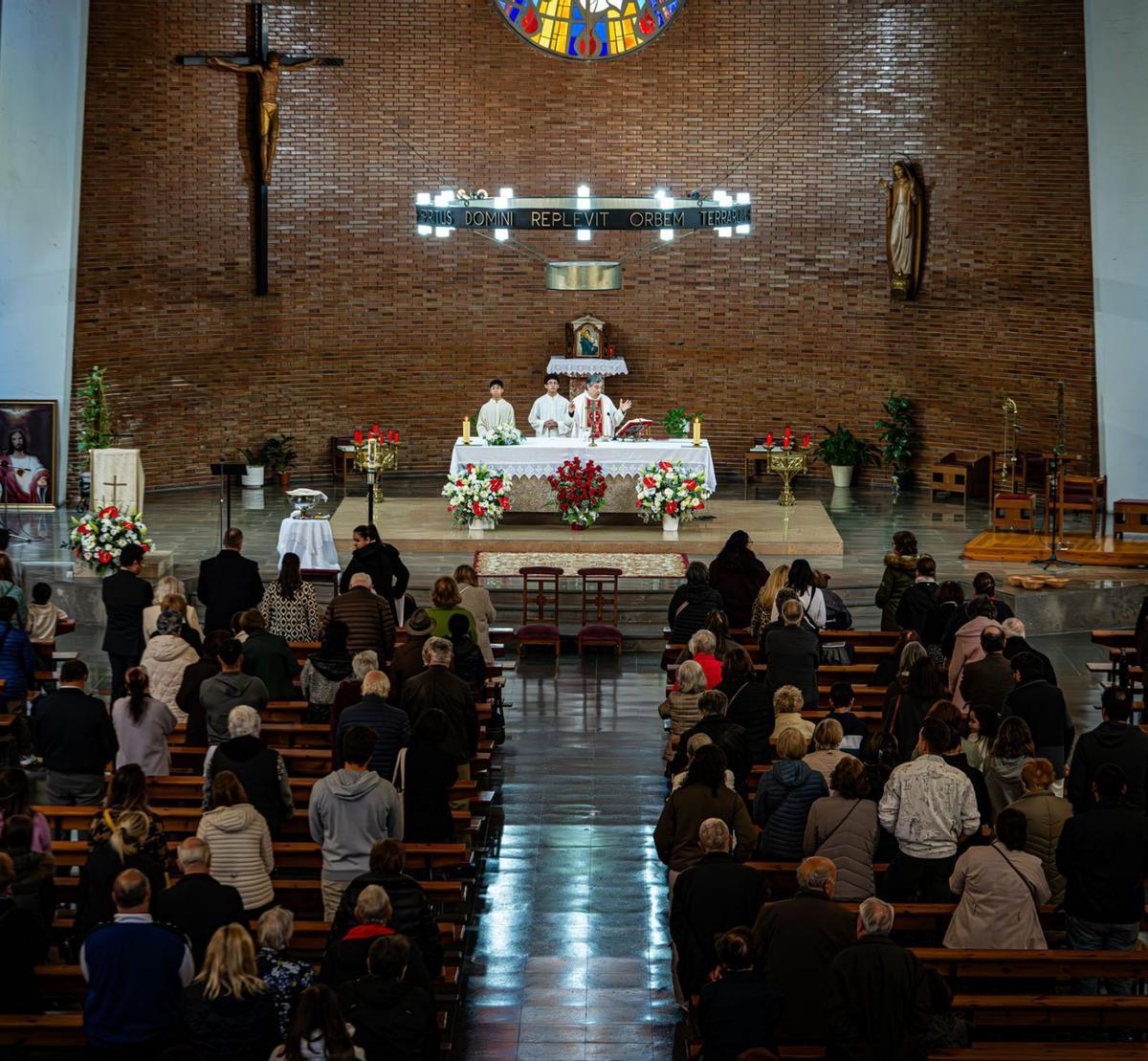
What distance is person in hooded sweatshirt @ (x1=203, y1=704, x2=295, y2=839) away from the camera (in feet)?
27.3

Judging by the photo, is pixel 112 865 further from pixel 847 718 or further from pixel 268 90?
pixel 268 90

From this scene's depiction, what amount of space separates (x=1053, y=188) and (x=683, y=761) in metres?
16.1

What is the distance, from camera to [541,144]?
80.2 ft

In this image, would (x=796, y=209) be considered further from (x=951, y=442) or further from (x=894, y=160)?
(x=951, y=442)

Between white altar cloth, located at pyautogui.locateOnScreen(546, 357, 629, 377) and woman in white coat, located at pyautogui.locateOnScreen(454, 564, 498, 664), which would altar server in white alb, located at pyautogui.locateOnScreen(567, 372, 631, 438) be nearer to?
white altar cloth, located at pyautogui.locateOnScreen(546, 357, 629, 377)

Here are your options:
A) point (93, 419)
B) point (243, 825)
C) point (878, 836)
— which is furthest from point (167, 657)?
point (93, 419)

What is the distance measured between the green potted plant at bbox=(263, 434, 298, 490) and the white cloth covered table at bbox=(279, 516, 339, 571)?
6345 millimetres

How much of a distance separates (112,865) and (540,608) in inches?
371

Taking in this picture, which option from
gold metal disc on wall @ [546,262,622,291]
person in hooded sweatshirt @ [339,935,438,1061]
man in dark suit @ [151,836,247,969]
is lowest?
person in hooded sweatshirt @ [339,935,438,1061]

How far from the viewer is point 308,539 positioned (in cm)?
1764

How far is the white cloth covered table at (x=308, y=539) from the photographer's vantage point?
17.6 m

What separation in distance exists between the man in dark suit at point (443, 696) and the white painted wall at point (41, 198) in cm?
1401

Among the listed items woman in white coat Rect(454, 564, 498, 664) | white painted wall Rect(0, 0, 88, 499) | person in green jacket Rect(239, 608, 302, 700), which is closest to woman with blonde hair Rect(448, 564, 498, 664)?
woman in white coat Rect(454, 564, 498, 664)

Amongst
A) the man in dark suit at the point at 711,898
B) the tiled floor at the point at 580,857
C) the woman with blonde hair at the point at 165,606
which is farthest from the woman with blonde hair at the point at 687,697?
the woman with blonde hair at the point at 165,606
